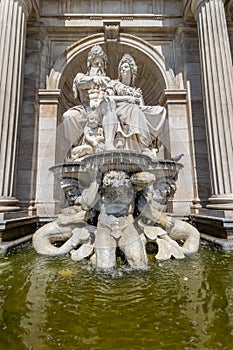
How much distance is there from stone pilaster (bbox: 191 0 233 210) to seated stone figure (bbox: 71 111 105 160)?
2.37 m

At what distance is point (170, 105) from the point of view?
6.29 m

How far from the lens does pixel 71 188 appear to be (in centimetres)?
355

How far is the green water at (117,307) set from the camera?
124 cm

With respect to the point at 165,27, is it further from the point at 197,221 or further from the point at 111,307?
the point at 111,307

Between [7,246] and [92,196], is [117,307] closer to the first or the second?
[92,196]

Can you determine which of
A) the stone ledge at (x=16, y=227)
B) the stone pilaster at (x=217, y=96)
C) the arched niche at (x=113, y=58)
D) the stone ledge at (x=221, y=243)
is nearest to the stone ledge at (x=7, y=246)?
the stone ledge at (x=16, y=227)

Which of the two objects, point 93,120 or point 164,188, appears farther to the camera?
point 93,120

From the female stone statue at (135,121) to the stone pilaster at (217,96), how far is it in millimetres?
1126

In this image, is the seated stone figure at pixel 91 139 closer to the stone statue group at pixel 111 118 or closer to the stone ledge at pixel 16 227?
the stone statue group at pixel 111 118

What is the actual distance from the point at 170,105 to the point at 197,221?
3316 mm

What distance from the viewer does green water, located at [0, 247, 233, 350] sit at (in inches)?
48.6

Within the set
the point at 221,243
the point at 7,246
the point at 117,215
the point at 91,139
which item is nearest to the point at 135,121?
the point at 91,139

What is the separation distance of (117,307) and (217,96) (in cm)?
469

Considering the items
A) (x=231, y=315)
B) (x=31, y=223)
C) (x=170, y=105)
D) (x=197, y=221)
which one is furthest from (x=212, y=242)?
(x=170, y=105)
